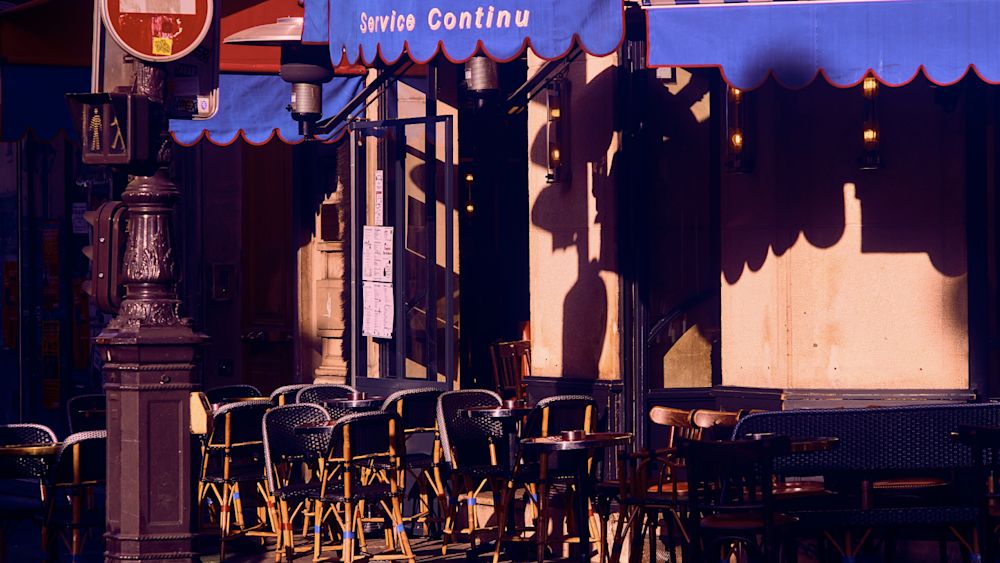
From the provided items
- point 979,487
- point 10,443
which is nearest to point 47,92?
point 10,443

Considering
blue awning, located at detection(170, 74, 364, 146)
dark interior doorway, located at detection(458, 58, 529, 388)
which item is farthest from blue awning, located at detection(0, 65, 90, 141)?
dark interior doorway, located at detection(458, 58, 529, 388)

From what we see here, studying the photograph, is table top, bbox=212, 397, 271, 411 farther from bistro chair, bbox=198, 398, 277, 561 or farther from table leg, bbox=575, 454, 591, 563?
table leg, bbox=575, 454, 591, 563

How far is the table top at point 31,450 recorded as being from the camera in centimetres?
960

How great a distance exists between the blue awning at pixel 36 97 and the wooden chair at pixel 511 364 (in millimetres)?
4291

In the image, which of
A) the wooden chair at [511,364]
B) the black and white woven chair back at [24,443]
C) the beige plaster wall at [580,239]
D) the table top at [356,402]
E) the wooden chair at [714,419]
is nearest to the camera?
the black and white woven chair back at [24,443]

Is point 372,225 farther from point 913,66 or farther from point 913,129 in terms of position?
point 913,66

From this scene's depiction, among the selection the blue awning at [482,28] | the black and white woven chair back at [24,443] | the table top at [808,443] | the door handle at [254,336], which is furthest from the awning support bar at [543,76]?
the door handle at [254,336]

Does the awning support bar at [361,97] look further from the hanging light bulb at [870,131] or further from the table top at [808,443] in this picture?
the table top at [808,443]

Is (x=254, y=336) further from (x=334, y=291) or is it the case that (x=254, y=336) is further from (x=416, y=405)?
(x=416, y=405)

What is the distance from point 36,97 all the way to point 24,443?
3.45m

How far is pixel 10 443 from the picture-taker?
32.8ft

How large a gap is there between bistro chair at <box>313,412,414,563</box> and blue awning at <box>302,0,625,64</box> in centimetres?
219

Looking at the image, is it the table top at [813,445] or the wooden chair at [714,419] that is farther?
the wooden chair at [714,419]

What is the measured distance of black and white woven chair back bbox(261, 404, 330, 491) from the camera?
36.4 feet
